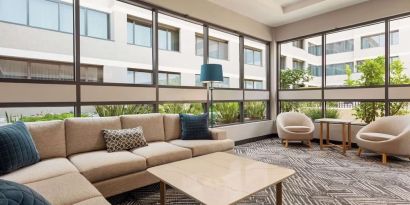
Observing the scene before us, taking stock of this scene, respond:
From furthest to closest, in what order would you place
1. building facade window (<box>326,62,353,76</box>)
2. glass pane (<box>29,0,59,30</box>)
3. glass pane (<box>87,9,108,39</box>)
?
1. building facade window (<box>326,62,353,76</box>)
2. glass pane (<box>87,9,108,39</box>)
3. glass pane (<box>29,0,59,30</box>)

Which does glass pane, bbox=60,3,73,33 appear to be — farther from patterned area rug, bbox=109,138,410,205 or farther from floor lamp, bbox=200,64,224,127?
patterned area rug, bbox=109,138,410,205

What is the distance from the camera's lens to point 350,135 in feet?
14.9

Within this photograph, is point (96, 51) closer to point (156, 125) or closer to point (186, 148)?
point (156, 125)

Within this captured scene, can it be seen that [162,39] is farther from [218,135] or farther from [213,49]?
[218,135]

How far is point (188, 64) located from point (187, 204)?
9.62 ft

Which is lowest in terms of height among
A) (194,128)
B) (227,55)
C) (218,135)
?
(218,135)

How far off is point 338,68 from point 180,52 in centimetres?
364

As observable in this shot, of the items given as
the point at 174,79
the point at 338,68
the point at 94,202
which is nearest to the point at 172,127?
the point at 174,79

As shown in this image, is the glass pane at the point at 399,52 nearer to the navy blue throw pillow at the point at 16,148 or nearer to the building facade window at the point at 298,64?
the building facade window at the point at 298,64

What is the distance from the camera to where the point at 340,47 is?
5.04 meters

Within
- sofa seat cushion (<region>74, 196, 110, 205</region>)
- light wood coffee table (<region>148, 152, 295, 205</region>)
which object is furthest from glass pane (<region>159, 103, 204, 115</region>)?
sofa seat cushion (<region>74, 196, 110, 205</region>)

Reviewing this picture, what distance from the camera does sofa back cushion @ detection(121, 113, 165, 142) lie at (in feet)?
10.1

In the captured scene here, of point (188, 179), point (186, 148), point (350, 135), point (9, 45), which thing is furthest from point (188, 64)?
point (350, 135)

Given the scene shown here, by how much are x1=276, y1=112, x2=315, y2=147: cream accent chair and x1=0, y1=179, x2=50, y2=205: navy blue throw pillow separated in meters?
4.49
